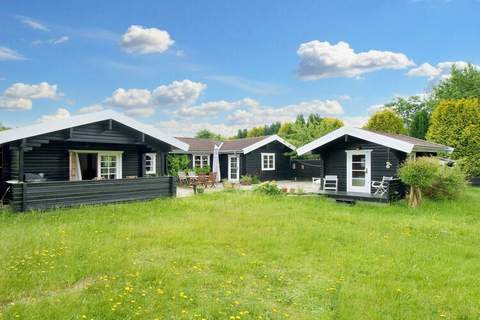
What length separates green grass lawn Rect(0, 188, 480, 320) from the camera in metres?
4.08

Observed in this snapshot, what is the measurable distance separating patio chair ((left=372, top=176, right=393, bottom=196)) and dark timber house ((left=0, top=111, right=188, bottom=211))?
8297 mm

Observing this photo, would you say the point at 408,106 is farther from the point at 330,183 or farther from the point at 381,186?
the point at 381,186

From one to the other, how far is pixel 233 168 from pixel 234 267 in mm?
18048

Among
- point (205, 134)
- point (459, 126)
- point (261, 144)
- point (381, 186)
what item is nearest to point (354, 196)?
point (381, 186)

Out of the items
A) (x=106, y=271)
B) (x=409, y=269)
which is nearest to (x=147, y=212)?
(x=106, y=271)

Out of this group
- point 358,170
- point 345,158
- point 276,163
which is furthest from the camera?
point 276,163

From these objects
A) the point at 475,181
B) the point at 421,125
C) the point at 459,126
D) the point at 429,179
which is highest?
the point at 421,125

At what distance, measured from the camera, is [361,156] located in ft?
49.1

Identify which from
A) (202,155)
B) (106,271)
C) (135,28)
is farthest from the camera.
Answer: (202,155)

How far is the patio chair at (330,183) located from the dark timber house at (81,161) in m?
6.73

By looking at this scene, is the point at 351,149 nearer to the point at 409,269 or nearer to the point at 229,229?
the point at 229,229

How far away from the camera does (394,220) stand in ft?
32.4

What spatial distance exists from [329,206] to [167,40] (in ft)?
33.8

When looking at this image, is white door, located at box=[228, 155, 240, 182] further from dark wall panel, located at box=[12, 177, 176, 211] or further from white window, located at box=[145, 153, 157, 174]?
dark wall panel, located at box=[12, 177, 176, 211]
